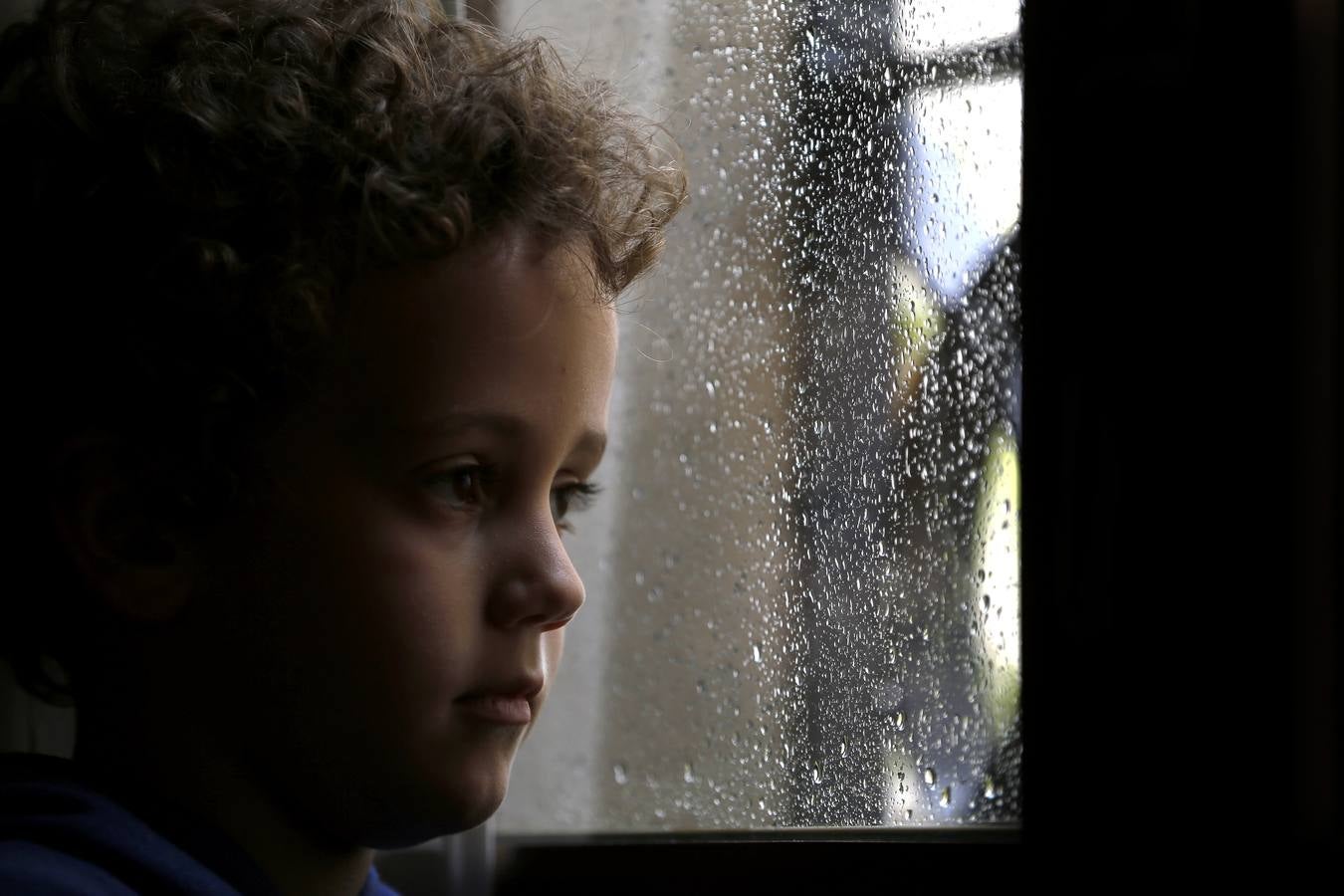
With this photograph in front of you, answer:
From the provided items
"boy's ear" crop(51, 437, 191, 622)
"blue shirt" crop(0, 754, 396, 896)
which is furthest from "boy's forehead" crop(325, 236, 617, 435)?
"blue shirt" crop(0, 754, 396, 896)

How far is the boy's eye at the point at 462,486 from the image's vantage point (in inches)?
26.6

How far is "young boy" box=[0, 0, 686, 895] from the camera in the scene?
0.66 m

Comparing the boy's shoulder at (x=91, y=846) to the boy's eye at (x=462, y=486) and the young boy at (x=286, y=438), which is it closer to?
the young boy at (x=286, y=438)

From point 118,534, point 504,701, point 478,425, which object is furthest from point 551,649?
point 118,534

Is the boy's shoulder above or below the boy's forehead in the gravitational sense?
below

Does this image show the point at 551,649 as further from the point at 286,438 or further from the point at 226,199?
the point at 226,199

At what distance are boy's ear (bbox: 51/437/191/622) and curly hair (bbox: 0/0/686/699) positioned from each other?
0.05 ft

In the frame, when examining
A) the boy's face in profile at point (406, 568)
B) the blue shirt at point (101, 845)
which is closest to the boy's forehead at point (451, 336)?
the boy's face in profile at point (406, 568)

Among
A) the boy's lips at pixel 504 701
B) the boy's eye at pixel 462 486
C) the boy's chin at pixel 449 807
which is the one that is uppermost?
the boy's eye at pixel 462 486

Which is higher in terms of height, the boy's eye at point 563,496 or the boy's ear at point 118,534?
the boy's eye at point 563,496

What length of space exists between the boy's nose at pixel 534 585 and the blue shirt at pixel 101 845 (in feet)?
0.72

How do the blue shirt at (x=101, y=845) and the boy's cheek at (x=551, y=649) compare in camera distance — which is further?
the boy's cheek at (x=551, y=649)

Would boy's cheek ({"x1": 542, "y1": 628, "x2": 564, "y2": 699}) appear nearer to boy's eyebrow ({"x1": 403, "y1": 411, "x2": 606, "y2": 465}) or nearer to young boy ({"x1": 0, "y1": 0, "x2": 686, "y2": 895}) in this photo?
young boy ({"x1": 0, "y1": 0, "x2": 686, "y2": 895})

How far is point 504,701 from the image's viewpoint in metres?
0.68
